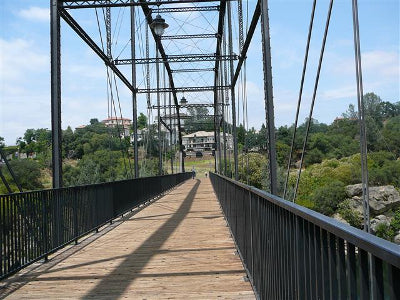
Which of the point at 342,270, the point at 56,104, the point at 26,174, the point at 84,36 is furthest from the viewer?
the point at 26,174

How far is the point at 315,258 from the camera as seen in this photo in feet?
7.29

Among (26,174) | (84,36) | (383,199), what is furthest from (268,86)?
(26,174)

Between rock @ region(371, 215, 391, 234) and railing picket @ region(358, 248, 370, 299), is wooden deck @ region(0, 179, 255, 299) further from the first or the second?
rock @ region(371, 215, 391, 234)

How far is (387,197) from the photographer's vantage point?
42.9 metres

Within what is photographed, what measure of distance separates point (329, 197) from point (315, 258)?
155 ft

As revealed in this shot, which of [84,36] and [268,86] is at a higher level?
[84,36]

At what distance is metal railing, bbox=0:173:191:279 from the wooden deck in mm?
219

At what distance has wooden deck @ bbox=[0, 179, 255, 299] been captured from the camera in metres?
5.04

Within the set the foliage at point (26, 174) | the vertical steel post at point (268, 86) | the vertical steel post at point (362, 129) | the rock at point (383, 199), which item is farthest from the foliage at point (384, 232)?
the vertical steel post at point (362, 129)

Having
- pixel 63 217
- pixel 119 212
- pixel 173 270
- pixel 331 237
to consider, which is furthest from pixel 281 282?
pixel 119 212

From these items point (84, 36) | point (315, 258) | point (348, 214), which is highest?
point (84, 36)

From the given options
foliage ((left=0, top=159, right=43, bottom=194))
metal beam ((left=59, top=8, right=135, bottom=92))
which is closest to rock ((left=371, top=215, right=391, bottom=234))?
metal beam ((left=59, top=8, right=135, bottom=92))

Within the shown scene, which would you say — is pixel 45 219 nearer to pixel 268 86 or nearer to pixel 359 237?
pixel 268 86

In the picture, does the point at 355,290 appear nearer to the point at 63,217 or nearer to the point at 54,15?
the point at 63,217
